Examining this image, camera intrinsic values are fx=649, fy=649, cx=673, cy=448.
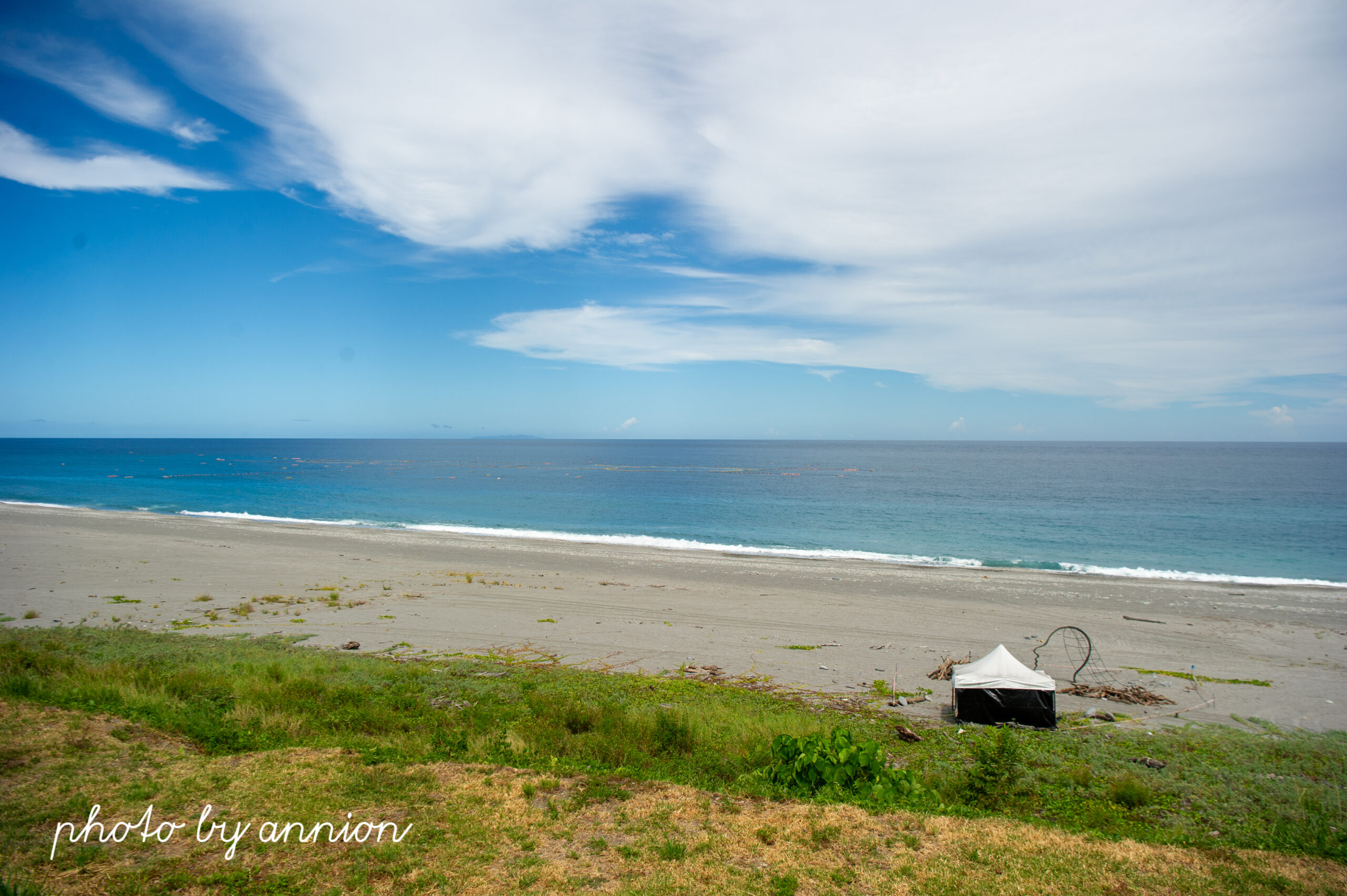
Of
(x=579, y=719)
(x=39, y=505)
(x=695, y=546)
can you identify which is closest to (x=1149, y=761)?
(x=579, y=719)

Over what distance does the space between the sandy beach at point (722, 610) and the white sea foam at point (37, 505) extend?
69.3 ft

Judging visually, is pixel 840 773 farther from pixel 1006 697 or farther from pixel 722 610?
pixel 722 610

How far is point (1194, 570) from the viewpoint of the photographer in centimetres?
3027

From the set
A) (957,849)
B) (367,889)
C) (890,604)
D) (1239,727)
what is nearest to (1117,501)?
(890,604)

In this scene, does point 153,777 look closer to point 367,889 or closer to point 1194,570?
point 367,889

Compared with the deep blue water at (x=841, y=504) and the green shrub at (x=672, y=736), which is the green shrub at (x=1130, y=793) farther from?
the deep blue water at (x=841, y=504)

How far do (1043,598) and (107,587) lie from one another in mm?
31272

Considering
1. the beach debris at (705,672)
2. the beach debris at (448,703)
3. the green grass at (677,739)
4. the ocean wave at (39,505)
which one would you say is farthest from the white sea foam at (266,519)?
the beach debris at (448,703)

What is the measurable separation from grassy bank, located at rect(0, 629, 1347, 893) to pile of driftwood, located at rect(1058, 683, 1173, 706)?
4.52 ft

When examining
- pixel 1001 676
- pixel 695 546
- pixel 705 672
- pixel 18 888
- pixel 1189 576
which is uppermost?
pixel 18 888

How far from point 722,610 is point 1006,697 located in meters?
10.7

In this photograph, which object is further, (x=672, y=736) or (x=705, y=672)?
(x=705, y=672)

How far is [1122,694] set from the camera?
13.0 metres

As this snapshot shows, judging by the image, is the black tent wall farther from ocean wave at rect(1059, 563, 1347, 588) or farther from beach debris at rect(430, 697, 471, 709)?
ocean wave at rect(1059, 563, 1347, 588)
